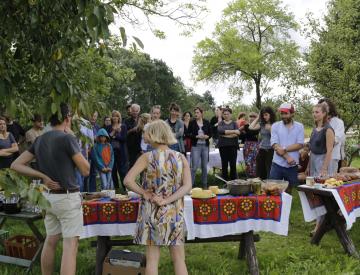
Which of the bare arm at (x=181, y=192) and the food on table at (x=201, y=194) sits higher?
the bare arm at (x=181, y=192)

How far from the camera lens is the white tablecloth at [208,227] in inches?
157

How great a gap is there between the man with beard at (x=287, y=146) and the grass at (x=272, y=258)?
767mm

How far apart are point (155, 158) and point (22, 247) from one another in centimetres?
216

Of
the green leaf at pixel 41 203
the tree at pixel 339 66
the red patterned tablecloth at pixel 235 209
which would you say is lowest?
the red patterned tablecloth at pixel 235 209

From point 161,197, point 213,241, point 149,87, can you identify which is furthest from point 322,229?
point 149,87

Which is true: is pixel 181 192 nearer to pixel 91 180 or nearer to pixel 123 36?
pixel 123 36

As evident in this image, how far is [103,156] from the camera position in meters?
7.87

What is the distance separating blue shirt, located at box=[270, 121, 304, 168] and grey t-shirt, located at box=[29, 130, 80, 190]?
3.12m

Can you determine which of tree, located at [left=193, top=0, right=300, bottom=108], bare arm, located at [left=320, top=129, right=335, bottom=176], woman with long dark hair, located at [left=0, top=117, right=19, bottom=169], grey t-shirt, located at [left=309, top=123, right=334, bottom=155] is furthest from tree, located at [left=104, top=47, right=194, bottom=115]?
bare arm, located at [left=320, top=129, right=335, bottom=176]

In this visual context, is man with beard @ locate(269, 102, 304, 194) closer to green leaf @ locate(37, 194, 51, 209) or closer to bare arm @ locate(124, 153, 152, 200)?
bare arm @ locate(124, 153, 152, 200)

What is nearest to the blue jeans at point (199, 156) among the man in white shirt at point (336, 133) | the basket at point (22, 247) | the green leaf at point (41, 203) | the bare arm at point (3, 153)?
the man in white shirt at point (336, 133)

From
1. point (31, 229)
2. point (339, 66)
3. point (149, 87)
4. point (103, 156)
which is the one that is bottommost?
point (31, 229)

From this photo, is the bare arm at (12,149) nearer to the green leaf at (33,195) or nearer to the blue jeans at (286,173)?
the blue jeans at (286,173)

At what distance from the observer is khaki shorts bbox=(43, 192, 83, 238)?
352 centimetres
